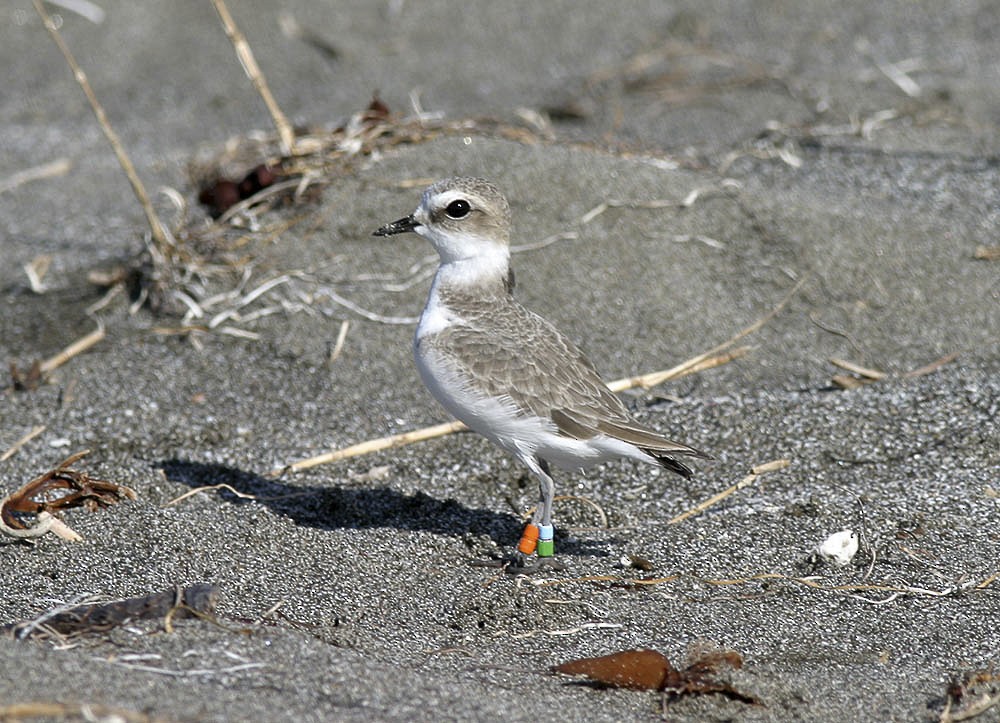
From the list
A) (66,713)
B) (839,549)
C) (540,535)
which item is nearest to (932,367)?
(839,549)

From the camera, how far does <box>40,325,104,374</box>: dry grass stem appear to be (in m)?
6.03

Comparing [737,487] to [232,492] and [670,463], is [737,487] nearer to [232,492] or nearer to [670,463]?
[670,463]

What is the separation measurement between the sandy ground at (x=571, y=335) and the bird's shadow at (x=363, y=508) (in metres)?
0.02

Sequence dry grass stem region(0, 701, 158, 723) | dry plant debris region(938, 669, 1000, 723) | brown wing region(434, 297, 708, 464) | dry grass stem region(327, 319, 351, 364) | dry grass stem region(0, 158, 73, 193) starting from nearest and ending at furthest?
dry grass stem region(0, 701, 158, 723)
dry plant debris region(938, 669, 1000, 723)
brown wing region(434, 297, 708, 464)
dry grass stem region(327, 319, 351, 364)
dry grass stem region(0, 158, 73, 193)

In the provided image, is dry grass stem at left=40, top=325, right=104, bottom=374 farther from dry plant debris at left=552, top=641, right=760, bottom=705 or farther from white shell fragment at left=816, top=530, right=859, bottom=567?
white shell fragment at left=816, top=530, right=859, bottom=567

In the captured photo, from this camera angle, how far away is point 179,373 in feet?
19.5

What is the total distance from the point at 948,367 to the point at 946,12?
5080mm

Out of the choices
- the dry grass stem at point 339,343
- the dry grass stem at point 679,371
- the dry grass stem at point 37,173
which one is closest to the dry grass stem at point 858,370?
the dry grass stem at point 679,371

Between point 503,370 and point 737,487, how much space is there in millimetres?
1174

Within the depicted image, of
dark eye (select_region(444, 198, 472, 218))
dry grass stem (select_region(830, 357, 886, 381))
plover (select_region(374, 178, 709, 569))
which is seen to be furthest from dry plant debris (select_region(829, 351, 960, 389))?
dark eye (select_region(444, 198, 472, 218))

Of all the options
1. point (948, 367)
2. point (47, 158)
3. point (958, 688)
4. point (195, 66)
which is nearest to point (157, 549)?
point (958, 688)

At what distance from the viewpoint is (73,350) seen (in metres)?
6.12

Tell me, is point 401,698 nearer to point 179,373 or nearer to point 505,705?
point 505,705

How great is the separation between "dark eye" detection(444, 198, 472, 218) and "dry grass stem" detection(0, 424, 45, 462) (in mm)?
2191
